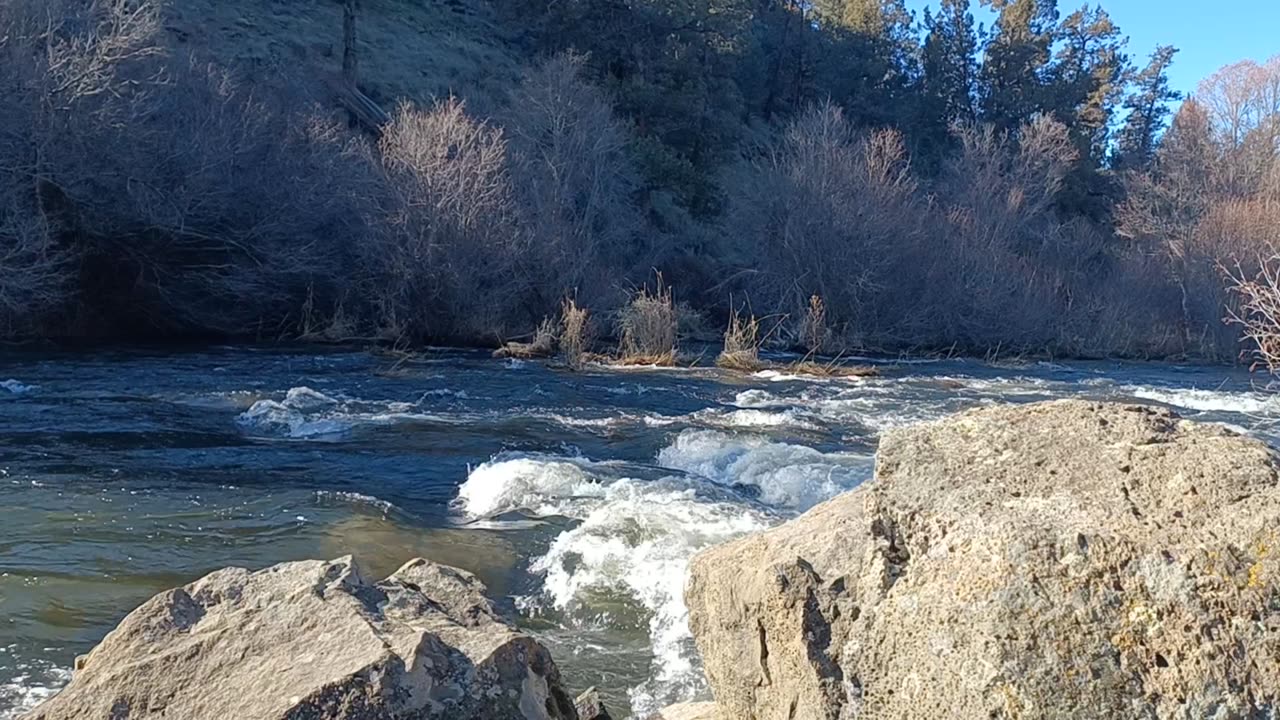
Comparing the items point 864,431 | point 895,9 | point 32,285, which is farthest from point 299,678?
point 895,9

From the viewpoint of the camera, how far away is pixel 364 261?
81.8ft

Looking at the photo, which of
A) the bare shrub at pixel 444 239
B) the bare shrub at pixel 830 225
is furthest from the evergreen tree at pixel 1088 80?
the bare shrub at pixel 444 239

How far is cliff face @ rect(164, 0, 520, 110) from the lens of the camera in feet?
119

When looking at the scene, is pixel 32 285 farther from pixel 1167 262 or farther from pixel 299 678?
pixel 1167 262

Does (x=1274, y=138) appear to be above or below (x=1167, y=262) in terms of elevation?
above

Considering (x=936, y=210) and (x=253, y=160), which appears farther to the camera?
(x=936, y=210)

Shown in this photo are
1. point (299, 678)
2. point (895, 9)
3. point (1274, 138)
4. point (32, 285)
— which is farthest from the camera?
point (895, 9)

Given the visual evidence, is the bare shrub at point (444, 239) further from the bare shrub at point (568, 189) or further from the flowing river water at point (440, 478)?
the flowing river water at point (440, 478)

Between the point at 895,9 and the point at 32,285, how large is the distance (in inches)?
1850

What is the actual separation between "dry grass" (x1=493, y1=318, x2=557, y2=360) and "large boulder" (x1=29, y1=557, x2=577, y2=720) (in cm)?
1868

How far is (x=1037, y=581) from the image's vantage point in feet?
7.69

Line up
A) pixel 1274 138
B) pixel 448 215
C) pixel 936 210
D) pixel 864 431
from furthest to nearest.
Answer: pixel 1274 138 < pixel 936 210 < pixel 448 215 < pixel 864 431

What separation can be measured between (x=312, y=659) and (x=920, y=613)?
1606 millimetres

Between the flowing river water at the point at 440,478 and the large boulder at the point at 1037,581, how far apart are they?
8.16ft
